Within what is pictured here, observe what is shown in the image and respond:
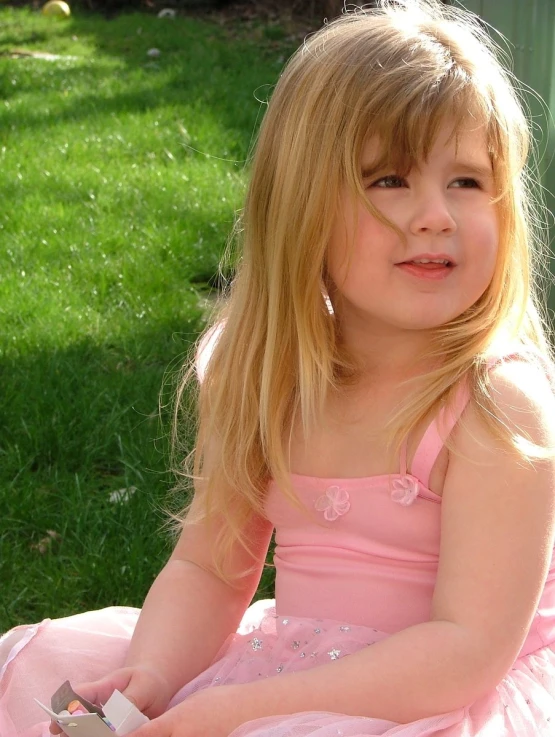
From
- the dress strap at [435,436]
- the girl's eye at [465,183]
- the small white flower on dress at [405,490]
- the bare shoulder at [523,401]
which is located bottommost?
the small white flower on dress at [405,490]

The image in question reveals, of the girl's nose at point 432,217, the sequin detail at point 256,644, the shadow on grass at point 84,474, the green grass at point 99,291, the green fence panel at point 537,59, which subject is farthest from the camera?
the green fence panel at point 537,59

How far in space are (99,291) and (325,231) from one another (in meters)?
2.39

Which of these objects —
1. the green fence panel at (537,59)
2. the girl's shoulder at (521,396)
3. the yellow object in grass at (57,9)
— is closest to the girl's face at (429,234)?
the girl's shoulder at (521,396)

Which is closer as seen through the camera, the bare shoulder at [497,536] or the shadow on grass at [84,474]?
the bare shoulder at [497,536]

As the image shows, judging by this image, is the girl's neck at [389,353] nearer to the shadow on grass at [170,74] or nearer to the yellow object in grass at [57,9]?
the shadow on grass at [170,74]

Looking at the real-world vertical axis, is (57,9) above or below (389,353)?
below

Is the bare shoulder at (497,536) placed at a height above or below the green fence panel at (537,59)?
below

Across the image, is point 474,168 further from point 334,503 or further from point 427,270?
point 334,503

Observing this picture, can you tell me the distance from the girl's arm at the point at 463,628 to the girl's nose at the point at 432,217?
278mm

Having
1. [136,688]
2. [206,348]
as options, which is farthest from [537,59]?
[136,688]

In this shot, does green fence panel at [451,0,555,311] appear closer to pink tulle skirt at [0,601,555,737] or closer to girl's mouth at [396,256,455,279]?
girl's mouth at [396,256,455,279]

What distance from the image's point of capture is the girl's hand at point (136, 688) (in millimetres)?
1733

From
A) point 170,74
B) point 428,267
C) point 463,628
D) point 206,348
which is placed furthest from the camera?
point 170,74

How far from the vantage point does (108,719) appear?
5.26 ft
